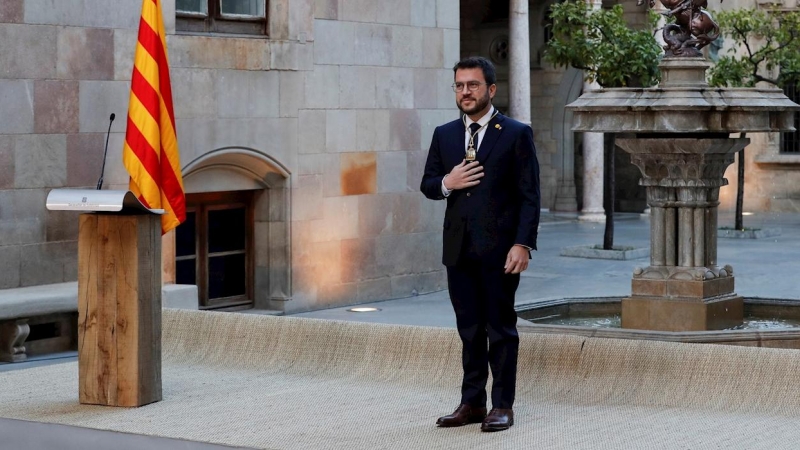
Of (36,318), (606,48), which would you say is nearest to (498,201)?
(36,318)

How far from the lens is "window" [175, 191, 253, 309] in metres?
14.7

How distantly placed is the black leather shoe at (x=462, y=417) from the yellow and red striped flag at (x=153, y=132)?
5.25 m

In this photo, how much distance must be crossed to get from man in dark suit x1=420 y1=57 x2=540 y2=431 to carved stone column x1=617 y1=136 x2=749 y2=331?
13.8ft

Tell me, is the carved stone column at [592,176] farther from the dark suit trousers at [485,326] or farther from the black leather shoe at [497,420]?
the black leather shoe at [497,420]

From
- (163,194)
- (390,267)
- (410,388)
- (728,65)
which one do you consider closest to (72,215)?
(163,194)

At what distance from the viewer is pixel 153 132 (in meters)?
11.9

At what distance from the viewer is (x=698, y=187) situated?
1114 cm

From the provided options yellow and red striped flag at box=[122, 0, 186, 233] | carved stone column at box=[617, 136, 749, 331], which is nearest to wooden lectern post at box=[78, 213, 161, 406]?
yellow and red striped flag at box=[122, 0, 186, 233]

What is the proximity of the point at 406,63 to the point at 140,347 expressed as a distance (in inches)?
360

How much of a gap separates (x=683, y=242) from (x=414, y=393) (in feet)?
12.7

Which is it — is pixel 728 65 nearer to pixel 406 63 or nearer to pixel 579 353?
pixel 406 63

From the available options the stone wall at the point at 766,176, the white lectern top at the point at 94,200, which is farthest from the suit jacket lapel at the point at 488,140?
the stone wall at the point at 766,176

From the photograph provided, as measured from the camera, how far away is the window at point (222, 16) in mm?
14234

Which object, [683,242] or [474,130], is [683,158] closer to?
[683,242]
